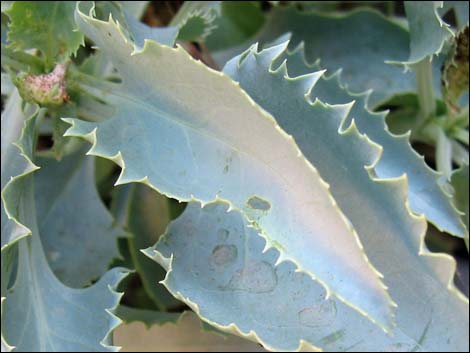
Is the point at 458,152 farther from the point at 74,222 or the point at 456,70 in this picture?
the point at 74,222

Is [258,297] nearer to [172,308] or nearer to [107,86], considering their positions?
[107,86]

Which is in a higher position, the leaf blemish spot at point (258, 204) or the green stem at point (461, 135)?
the leaf blemish spot at point (258, 204)

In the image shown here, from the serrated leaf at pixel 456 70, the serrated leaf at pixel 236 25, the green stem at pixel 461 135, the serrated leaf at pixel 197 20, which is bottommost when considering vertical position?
the serrated leaf at pixel 236 25

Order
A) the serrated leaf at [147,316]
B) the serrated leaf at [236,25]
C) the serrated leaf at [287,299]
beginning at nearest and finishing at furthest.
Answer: the serrated leaf at [287,299] → the serrated leaf at [147,316] → the serrated leaf at [236,25]

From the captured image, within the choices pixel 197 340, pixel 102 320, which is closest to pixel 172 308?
pixel 197 340

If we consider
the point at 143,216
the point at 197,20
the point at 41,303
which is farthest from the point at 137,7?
the point at 41,303

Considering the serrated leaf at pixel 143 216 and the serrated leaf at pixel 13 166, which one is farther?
the serrated leaf at pixel 143 216

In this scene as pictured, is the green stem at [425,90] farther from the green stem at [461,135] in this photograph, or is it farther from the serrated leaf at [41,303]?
the serrated leaf at [41,303]

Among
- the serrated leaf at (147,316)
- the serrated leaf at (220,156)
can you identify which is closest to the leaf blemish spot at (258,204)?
the serrated leaf at (220,156)
